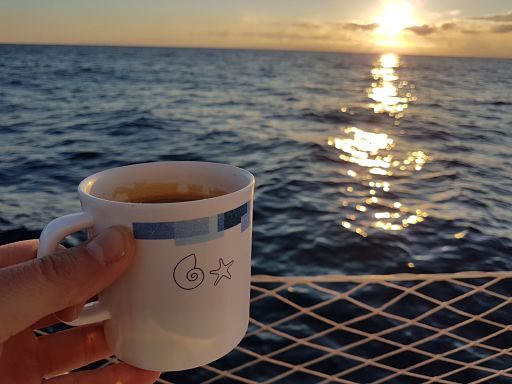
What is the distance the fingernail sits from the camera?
2.06ft

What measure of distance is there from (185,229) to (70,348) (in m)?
0.50

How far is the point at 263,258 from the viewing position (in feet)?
14.8

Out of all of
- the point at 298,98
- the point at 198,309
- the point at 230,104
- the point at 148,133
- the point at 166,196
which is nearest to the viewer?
the point at 198,309

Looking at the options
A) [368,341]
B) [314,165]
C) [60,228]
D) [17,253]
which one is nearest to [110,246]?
[60,228]

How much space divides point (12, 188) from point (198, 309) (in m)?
6.26

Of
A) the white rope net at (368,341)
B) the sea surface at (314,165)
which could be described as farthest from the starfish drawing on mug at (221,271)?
the sea surface at (314,165)

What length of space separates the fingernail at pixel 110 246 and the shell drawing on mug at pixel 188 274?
0.07 metres

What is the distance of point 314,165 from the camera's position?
7.86 m

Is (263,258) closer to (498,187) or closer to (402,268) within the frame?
(402,268)

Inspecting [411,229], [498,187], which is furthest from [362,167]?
[411,229]

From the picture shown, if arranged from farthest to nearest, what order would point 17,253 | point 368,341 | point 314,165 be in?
point 314,165, point 368,341, point 17,253

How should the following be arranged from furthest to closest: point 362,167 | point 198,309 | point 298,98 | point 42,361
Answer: point 298,98
point 362,167
point 42,361
point 198,309

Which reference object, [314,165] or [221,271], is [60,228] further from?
[314,165]

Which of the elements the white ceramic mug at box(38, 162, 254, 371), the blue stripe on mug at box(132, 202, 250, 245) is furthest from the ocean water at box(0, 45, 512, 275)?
the blue stripe on mug at box(132, 202, 250, 245)
